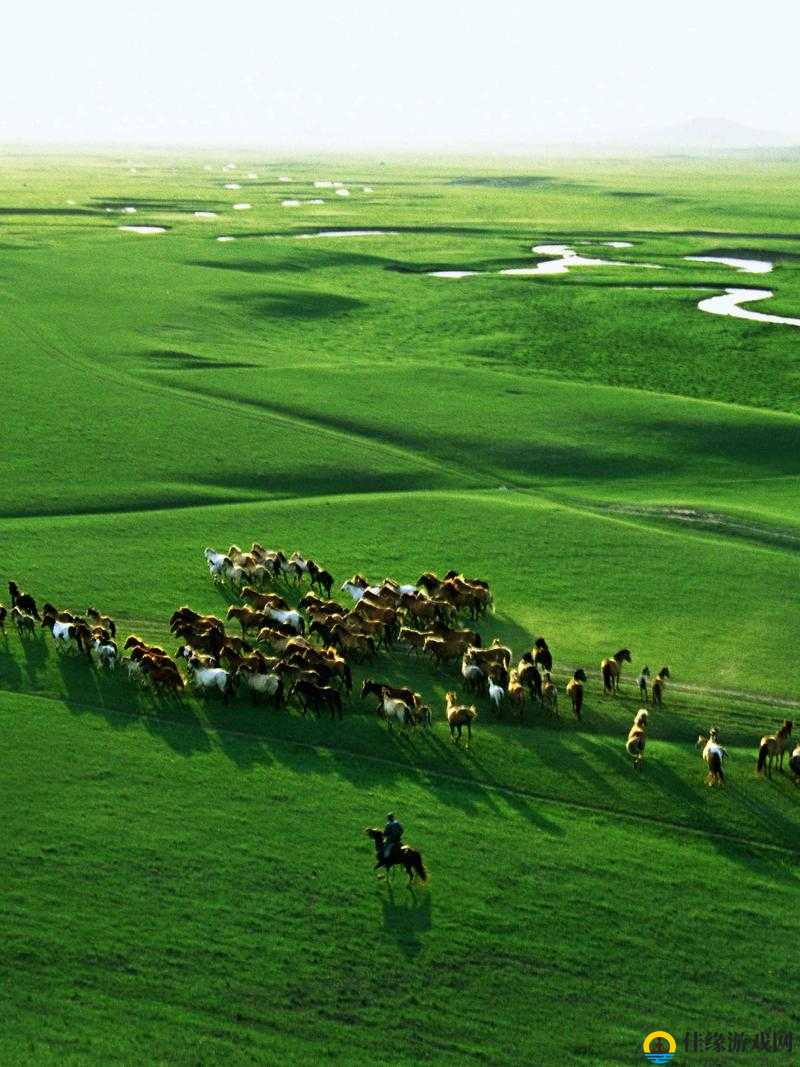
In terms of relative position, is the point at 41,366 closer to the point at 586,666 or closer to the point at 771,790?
the point at 586,666

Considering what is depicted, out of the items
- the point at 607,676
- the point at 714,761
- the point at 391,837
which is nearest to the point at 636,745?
the point at 714,761

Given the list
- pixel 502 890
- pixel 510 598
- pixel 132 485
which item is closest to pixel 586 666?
pixel 510 598

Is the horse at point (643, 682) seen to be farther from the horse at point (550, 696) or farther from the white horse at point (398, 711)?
the white horse at point (398, 711)

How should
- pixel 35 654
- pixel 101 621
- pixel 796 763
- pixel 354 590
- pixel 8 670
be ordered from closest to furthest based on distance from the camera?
pixel 796 763
pixel 8 670
pixel 35 654
pixel 101 621
pixel 354 590

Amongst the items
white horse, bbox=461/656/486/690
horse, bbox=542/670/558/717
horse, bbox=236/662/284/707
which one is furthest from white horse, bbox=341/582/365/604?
horse, bbox=542/670/558/717

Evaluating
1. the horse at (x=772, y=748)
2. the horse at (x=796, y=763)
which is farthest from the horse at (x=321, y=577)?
the horse at (x=796, y=763)

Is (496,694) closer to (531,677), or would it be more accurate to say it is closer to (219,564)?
(531,677)
